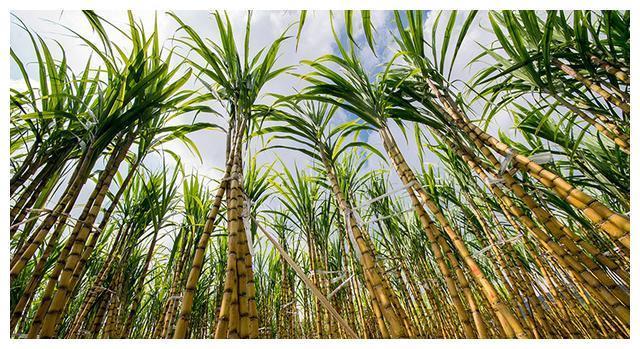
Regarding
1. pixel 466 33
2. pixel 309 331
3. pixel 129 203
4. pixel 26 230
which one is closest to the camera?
pixel 26 230

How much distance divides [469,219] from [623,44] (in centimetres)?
188

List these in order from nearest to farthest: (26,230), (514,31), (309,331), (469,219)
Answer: (26,230), (514,31), (469,219), (309,331)

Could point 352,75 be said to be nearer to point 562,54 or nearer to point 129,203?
point 562,54

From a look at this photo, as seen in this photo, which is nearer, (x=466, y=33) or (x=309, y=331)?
(x=466, y=33)

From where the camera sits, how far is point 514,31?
146cm

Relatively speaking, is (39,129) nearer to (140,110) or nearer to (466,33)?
(140,110)

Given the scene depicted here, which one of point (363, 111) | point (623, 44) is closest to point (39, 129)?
point (363, 111)

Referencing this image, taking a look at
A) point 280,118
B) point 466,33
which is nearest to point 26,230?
→ point 280,118

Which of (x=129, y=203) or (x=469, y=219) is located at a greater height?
(x=129, y=203)

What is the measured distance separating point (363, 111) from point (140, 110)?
3.67 feet

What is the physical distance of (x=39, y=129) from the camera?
3.95 feet
